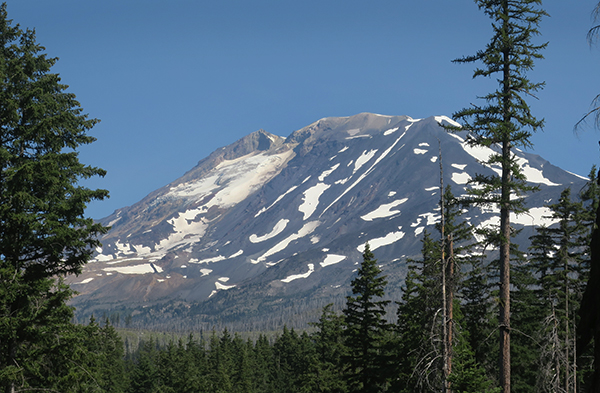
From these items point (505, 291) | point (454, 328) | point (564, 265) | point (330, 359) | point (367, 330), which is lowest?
point (330, 359)

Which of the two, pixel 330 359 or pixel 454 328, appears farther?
pixel 330 359

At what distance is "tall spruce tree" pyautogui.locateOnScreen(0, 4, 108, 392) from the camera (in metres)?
17.5

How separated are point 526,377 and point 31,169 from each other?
31.5m

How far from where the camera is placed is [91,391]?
1959 centimetres

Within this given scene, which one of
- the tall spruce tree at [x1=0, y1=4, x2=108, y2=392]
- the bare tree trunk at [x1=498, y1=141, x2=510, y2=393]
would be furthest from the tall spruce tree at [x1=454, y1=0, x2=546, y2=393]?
the tall spruce tree at [x1=0, y1=4, x2=108, y2=392]

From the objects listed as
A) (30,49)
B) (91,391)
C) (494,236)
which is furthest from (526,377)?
(30,49)

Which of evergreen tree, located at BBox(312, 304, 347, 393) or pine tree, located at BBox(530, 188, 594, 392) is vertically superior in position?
pine tree, located at BBox(530, 188, 594, 392)

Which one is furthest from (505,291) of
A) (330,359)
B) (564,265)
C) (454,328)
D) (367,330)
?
(330,359)

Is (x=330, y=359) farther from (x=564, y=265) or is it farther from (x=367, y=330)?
(x=564, y=265)

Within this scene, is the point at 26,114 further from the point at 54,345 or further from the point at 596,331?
the point at 596,331

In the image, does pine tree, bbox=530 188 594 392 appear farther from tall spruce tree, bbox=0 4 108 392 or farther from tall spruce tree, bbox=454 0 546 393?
tall spruce tree, bbox=0 4 108 392

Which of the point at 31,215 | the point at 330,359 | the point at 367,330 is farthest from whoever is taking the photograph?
the point at 330,359

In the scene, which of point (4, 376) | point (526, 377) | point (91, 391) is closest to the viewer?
point (4, 376)

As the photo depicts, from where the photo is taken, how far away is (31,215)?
689 inches
